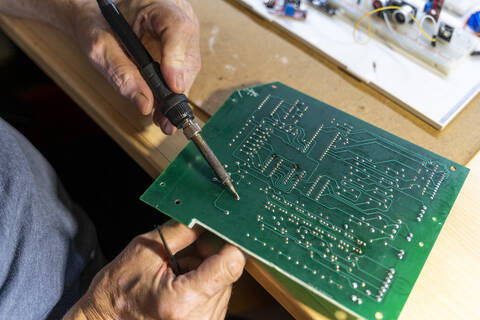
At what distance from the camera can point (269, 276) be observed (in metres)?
0.85

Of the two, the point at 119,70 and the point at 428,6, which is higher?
the point at 428,6

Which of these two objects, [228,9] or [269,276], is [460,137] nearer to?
[269,276]

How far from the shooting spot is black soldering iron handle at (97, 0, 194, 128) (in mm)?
886

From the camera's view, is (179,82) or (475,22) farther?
(475,22)

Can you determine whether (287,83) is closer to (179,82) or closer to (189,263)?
(179,82)

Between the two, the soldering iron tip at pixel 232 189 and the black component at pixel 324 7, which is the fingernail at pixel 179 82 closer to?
the soldering iron tip at pixel 232 189

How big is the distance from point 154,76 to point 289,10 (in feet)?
2.17

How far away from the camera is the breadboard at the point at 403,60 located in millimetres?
1114

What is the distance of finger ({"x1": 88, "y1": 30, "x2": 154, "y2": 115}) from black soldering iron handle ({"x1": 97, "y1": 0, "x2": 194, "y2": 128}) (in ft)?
0.29

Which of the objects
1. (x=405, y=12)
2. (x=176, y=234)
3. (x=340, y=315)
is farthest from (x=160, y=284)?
(x=405, y=12)

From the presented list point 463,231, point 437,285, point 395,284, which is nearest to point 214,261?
point 395,284

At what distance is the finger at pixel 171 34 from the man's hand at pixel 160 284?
1.27 feet

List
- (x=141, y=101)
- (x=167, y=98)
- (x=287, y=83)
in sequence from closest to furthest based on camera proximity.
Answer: (x=167, y=98) → (x=141, y=101) → (x=287, y=83)

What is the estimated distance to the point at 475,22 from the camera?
1213 mm
